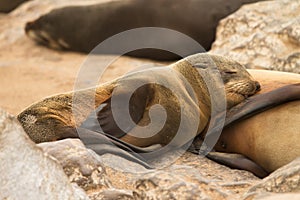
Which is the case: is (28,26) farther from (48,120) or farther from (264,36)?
(48,120)

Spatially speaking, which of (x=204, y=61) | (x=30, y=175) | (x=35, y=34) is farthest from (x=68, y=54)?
(x=30, y=175)

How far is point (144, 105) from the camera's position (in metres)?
4.03

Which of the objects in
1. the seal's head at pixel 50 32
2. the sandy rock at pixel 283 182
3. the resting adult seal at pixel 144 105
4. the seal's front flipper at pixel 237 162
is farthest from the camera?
the seal's head at pixel 50 32

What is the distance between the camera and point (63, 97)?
4.11 metres

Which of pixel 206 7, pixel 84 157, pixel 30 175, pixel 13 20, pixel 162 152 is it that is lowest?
pixel 13 20

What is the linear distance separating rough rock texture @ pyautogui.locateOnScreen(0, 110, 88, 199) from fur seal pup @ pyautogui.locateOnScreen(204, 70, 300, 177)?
1.36 meters

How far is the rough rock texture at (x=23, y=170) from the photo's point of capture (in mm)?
2625

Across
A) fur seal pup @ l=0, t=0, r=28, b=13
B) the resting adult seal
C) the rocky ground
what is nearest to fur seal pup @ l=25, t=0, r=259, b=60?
fur seal pup @ l=0, t=0, r=28, b=13

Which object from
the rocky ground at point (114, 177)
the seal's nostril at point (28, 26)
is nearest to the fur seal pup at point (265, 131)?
the rocky ground at point (114, 177)

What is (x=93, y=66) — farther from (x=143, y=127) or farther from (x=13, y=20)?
(x=143, y=127)

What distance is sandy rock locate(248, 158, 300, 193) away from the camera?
315 cm

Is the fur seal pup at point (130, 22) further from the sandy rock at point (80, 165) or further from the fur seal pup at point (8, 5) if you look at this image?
the sandy rock at point (80, 165)

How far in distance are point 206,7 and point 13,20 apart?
2628 mm

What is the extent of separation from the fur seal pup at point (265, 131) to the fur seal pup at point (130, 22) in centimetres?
319
